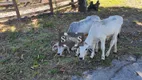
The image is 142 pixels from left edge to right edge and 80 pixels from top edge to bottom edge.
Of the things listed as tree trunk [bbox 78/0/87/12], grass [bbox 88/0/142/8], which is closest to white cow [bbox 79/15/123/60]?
tree trunk [bbox 78/0/87/12]

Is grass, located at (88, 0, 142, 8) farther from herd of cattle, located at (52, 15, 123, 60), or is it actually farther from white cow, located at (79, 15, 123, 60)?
white cow, located at (79, 15, 123, 60)

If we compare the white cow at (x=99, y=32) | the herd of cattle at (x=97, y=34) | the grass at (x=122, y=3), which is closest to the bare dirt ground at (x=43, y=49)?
→ the herd of cattle at (x=97, y=34)

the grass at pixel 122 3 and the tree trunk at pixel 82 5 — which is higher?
the tree trunk at pixel 82 5

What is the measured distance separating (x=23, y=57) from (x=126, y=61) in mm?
2708

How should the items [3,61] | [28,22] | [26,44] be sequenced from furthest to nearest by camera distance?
[28,22] < [26,44] < [3,61]

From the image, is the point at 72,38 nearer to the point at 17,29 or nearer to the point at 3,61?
the point at 3,61

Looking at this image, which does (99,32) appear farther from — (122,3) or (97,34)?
(122,3)

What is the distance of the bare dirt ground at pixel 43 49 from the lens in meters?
5.01

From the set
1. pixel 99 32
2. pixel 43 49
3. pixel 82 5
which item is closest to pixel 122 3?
pixel 82 5

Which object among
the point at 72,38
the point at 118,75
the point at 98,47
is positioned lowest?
the point at 118,75

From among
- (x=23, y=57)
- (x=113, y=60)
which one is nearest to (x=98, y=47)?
(x=113, y=60)

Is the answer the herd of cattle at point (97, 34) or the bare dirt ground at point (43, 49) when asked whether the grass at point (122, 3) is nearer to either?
the bare dirt ground at point (43, 49)

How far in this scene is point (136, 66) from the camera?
16.7 ft

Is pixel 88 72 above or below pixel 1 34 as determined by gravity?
below
